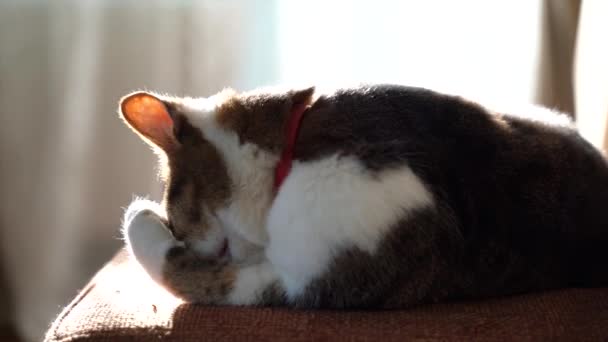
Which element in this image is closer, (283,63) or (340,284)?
(340,284)

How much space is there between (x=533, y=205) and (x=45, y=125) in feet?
4.31

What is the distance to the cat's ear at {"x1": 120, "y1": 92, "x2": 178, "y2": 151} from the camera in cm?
103

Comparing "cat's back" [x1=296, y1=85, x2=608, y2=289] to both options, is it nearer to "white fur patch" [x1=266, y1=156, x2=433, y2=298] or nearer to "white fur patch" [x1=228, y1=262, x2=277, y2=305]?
"white fur patch" [x1=266, y1=156, x2=433, y2=298]

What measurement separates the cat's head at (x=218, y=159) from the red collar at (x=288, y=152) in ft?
0.04

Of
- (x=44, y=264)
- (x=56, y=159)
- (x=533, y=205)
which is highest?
(x=533, y=205)

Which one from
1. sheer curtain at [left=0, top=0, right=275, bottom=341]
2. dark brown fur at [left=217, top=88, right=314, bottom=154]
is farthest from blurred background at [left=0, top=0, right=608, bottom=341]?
dark brown fur at [left=217, top=88, right=314, bottom=154]

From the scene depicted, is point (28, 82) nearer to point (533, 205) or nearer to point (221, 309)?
point (221, 309)

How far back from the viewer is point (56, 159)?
5.90ft

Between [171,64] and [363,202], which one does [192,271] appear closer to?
[363,202]

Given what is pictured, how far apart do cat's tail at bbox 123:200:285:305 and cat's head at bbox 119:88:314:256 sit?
0.04 m

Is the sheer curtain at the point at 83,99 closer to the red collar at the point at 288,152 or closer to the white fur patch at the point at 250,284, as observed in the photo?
the red collar at the point at 288,152

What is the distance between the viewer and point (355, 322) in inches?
35.1

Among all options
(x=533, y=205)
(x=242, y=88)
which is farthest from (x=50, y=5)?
(x=533, y=205)

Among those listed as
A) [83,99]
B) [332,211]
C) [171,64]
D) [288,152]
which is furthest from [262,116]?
[83,99]
